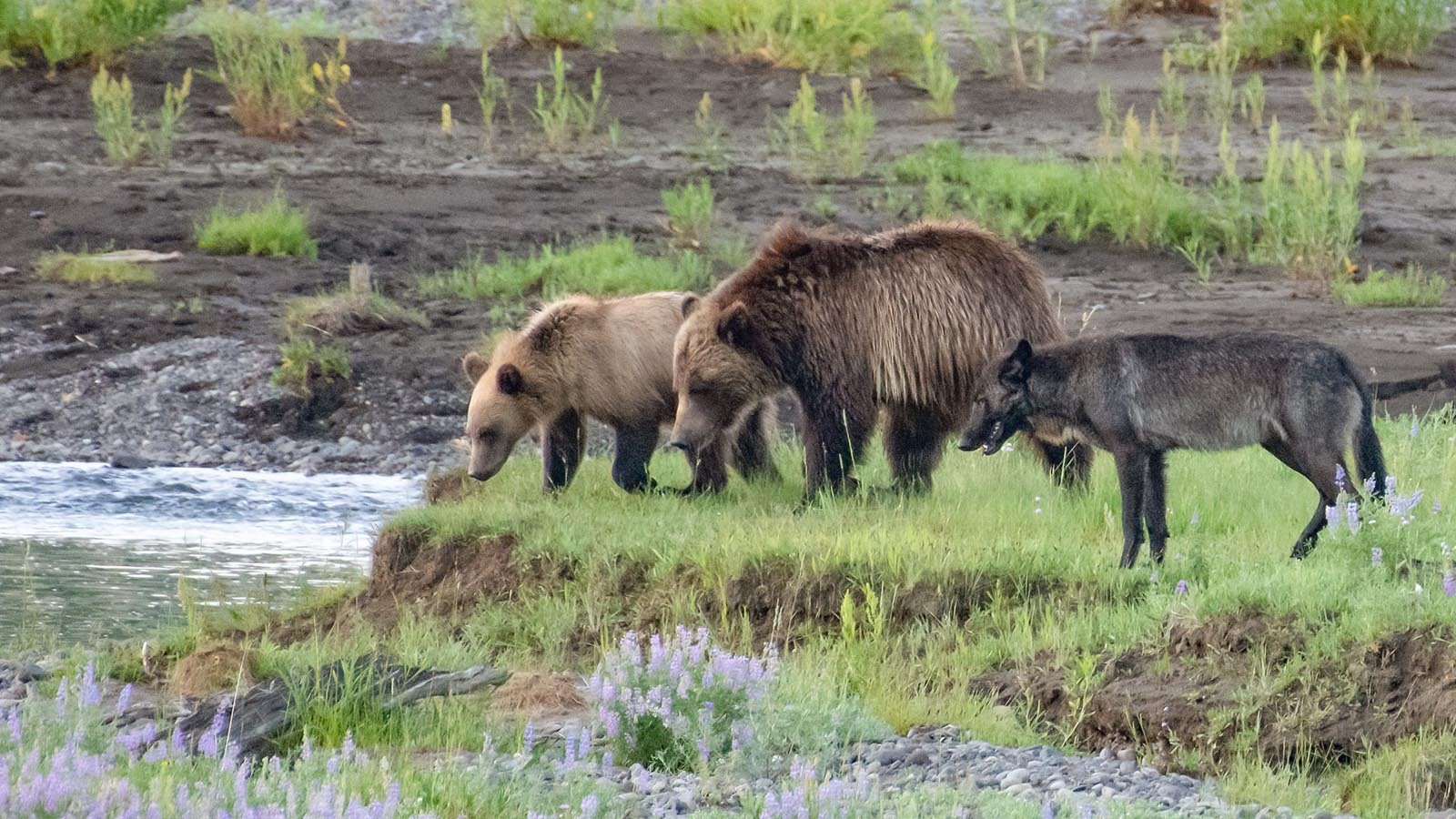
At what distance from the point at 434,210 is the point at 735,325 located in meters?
8.81

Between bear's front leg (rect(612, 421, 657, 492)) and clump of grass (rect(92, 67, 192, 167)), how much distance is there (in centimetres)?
944

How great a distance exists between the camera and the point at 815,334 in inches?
349

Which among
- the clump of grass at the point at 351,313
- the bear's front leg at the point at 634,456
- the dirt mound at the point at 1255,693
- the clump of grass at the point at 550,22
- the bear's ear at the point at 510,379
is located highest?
the clump of grass at the point at 550,22

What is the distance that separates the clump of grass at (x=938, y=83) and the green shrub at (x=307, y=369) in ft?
23.0

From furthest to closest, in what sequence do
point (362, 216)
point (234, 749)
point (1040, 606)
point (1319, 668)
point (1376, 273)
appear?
point (362, 216) → point (1376, 273) → point (1040, 606) → point (1319, 668) → point (234, 749)

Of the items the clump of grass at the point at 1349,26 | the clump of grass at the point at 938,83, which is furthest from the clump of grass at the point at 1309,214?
the clump of grass at the point at 938,83

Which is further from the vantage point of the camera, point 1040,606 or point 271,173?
point 271,173

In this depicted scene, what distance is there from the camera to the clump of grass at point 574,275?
49.9 feet

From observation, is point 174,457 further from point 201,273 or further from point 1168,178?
point 1168,178

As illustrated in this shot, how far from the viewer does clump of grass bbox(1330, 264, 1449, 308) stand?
14812 mm

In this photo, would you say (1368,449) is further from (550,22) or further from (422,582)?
(550,22)

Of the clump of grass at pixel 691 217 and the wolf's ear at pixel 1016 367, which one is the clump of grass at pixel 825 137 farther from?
the wolf's ear at pixel 1016 367

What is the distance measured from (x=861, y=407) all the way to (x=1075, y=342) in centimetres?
164

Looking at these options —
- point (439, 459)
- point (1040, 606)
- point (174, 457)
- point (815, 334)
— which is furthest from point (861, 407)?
point (174, 457)
